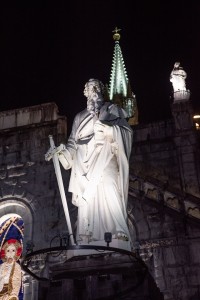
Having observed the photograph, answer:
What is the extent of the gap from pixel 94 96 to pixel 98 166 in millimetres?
1658

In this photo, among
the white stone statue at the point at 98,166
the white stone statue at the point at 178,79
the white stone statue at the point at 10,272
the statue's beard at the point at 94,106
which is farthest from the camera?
the white stone statue at the point at 178,79

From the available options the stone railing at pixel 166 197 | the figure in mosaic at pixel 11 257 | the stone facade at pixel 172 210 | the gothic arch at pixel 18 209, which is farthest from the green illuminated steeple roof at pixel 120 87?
the stone railing at pixel 166 197

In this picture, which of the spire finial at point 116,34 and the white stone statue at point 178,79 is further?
the spire finial at point 116,34

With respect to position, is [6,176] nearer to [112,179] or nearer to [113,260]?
[112,179]

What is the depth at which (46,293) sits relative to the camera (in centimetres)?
696

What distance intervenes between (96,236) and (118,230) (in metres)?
0.40

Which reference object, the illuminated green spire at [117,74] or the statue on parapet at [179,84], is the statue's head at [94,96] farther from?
the illuminated green spire at [117,74]

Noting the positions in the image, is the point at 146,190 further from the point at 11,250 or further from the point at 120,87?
the point at 120,87

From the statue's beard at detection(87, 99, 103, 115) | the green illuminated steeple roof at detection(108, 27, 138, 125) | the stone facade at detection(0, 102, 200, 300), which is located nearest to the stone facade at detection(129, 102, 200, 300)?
the stone facade at detection(0, 102, 200, 300)

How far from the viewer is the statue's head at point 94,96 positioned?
9311mm

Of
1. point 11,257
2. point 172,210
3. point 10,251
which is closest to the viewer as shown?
point 172,210

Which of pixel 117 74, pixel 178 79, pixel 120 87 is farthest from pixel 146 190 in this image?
pixel 117 74

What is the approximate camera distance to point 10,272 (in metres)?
13.8

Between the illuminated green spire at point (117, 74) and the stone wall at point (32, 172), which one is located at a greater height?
the illuminated green spire at point (117, 74)
